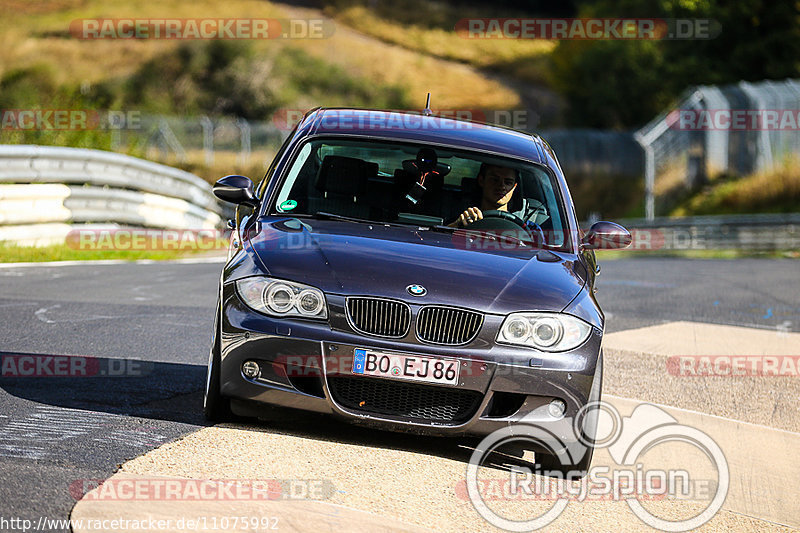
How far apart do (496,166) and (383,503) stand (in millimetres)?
2901

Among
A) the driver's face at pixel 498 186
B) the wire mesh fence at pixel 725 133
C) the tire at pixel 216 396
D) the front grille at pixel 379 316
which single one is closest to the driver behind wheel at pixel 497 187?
the driver's face at pixel 498 186

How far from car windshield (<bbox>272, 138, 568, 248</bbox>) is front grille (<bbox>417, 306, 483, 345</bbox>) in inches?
47.7

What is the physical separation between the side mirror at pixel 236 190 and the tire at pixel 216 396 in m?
1.01

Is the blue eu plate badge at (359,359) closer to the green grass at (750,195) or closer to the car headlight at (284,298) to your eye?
the car headlight at (284,298)

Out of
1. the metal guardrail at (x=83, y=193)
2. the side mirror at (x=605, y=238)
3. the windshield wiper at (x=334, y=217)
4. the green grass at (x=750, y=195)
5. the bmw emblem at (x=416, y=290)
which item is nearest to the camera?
the bmw emblem at (x=416, y=290)

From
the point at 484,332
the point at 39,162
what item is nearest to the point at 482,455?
the point at 484,332

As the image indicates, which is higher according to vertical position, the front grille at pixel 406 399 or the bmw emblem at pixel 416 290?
the bmw emblem at pixel 416 290

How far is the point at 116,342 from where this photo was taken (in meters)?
8.70

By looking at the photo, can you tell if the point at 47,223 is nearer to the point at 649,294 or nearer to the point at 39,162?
the point at 39,162

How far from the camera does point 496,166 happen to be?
290 inches

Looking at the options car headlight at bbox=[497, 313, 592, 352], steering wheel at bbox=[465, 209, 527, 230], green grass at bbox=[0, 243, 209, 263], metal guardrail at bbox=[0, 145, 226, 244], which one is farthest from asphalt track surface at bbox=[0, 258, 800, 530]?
steering wheel at bbox=[465, 209, 527, 230]

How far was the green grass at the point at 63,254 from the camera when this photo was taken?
49.3ft

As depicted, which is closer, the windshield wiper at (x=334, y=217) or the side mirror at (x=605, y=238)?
the windshield wiper at (x=334, y=217)

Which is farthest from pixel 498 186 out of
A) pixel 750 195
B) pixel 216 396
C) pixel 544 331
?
pixel 750 195
